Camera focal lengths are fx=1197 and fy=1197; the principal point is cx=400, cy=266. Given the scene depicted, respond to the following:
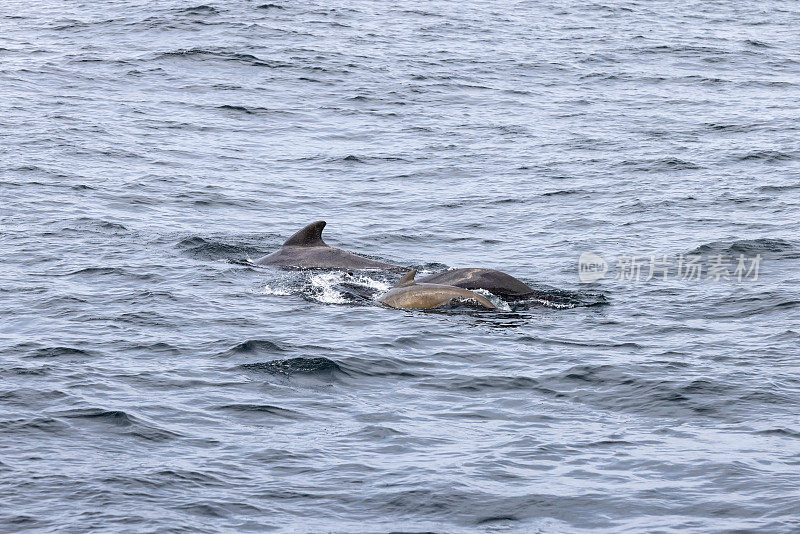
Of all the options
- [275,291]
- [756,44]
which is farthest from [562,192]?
[756,44]

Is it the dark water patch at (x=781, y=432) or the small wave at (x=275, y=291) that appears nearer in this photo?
the dark water patch at (x=781, y=432)

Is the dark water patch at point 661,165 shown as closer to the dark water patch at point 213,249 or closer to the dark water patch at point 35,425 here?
the dark water patch at point 213,249

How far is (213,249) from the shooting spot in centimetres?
1928

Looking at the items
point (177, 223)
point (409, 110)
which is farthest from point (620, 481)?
point (409, 110)

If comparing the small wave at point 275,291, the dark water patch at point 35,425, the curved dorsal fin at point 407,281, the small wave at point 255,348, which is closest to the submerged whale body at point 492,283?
the curved dorsal fin at point 407,281

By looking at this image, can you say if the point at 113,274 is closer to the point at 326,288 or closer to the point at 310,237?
the point at 310,237

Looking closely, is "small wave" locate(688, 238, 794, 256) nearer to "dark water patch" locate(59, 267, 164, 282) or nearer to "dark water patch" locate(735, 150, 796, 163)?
"dark water patch" locate(735, 150, 796, 163)

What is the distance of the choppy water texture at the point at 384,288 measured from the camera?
1008 cm

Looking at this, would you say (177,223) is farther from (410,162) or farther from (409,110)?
(409,110)

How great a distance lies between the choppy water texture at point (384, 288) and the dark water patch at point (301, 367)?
6 centimetres

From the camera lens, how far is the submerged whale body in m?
15.8

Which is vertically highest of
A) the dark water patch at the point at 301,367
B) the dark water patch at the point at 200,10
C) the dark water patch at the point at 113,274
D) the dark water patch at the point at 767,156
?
the dark water patch at the point at 200,10
